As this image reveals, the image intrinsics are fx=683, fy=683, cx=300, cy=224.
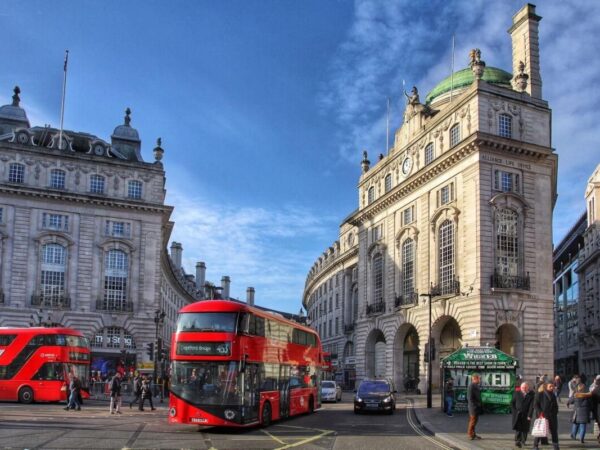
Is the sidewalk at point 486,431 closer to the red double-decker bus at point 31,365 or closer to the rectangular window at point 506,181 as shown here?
the rectangular window at point 506,181

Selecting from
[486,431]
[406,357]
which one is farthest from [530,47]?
[486,431]

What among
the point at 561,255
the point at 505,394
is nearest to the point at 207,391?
the point at 505,394

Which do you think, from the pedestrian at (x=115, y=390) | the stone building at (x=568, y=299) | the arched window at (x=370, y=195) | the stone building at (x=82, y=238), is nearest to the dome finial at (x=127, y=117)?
the stone building at (x=82, y=238)

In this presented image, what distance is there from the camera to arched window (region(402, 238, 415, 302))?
53281 millimetres

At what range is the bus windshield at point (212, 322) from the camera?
20922mm

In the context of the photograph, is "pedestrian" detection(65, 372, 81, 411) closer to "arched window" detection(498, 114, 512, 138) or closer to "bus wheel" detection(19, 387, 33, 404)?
"bus wheel" detection(19, 387, 33, 404)

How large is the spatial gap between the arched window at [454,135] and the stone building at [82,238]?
91.0 ft

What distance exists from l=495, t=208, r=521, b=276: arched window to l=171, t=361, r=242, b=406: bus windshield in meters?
28.2

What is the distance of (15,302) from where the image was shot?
190ft

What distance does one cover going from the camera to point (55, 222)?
6044 cm

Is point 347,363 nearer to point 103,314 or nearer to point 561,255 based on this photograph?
point 103,314

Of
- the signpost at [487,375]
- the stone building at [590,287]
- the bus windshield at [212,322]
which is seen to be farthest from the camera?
the stone building at [590,287]

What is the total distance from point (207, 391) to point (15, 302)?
42.8 metres

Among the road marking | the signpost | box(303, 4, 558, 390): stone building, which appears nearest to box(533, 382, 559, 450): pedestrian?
the road marking
